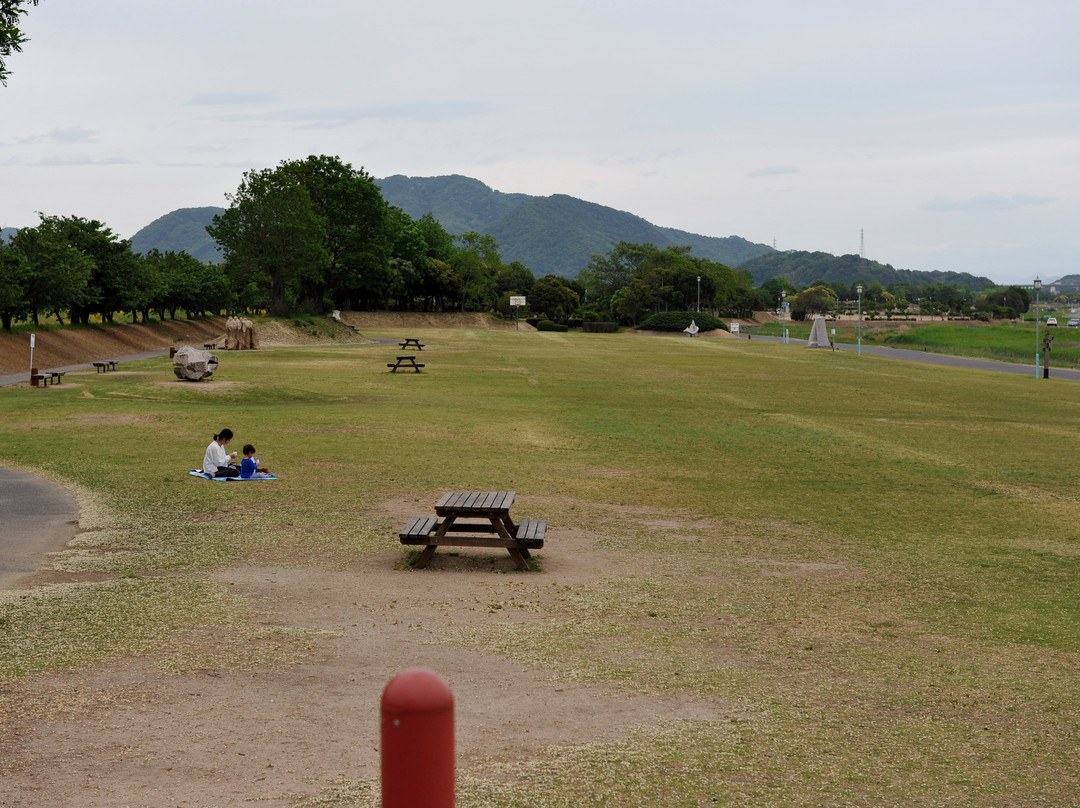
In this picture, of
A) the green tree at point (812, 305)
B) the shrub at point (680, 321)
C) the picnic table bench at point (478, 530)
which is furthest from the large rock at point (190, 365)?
the green tree at point (812, 305)

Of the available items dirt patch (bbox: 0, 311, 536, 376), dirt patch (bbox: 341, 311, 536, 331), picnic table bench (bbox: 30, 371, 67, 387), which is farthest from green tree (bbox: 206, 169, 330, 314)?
picnic table bench (bbox: 30, 371, 67, 387)

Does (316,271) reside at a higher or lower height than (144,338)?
higher

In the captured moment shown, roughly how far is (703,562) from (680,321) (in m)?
121

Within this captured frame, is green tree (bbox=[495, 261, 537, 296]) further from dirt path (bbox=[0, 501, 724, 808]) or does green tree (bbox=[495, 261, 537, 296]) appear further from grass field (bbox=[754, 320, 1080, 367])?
dirt path (bbox=[0, 501, 724, 808])

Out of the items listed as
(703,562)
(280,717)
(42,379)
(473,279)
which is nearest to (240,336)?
(42,379)

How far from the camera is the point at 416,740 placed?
3076 mm

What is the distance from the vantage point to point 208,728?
6328mm

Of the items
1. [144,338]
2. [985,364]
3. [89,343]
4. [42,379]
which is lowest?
[42,379]

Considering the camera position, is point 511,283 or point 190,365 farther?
point 511,283

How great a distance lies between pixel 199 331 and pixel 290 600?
259ft

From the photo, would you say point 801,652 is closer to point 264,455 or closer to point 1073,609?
point 1073,609

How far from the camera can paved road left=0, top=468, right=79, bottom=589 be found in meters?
10.8

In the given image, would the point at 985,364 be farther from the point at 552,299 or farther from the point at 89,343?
the point at 552,299

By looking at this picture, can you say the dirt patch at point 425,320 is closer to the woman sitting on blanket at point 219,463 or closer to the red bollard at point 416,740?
the woman sitting on blanket at point 219,463
